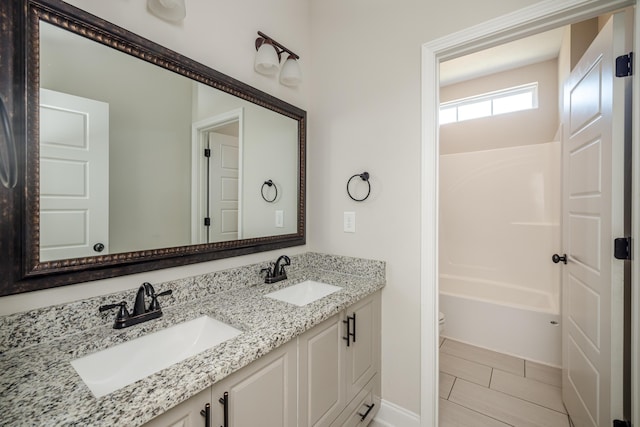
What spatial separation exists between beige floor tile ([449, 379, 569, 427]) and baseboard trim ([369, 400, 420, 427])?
A: 459mm

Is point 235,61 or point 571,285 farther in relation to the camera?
point 571,285

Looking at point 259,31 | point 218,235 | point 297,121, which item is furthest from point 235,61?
point 218,235

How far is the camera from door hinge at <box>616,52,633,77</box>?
3.77ft

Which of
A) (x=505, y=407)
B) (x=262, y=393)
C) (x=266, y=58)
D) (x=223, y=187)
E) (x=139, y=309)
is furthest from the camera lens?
(x=505, y=407)

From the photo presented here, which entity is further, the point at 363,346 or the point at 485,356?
the point at 485,356

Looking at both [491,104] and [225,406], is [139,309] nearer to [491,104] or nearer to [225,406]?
[225,406]

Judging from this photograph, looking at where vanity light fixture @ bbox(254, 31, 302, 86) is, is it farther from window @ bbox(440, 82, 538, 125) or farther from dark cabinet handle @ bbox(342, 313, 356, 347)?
window @ bbox(440, 82, 538, 125)

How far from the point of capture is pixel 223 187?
4.71ft

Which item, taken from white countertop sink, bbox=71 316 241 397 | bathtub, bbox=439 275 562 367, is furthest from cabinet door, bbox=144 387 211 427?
bathtub, bbox=439 275 562 367

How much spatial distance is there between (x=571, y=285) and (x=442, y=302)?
1242mm

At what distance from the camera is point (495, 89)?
3.00 meters

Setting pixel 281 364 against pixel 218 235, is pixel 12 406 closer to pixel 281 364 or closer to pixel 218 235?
pixel 281 364

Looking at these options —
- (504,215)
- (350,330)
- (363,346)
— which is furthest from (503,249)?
(350,330)

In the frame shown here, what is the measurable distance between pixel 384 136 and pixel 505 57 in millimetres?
2034
